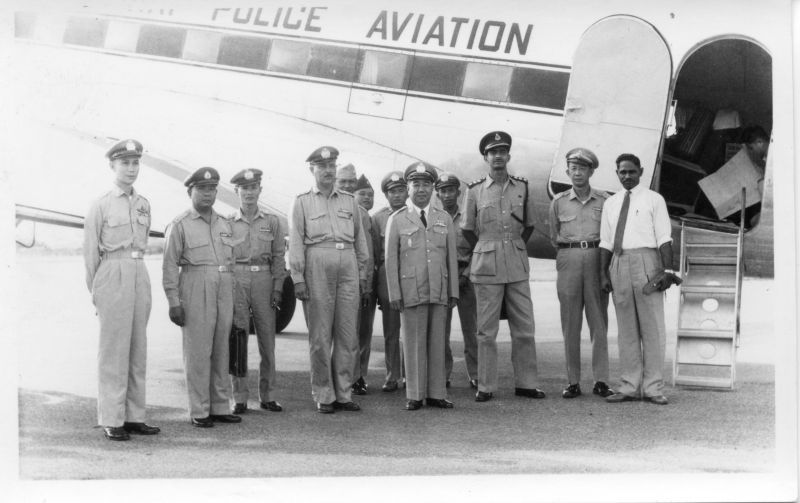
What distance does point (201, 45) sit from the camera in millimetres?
7113

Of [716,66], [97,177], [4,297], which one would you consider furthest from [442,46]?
[4,297]

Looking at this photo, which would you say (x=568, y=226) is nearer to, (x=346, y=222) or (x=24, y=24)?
(x=346, y=222)

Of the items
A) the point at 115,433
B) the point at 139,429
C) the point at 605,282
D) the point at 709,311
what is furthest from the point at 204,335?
the point at 709,311

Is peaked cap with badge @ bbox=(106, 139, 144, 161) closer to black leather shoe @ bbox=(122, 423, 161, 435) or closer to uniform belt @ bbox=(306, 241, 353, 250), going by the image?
uniform belt @ bbox=(306, 241, 353, 250)

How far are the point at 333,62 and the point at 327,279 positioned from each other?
1806 mm

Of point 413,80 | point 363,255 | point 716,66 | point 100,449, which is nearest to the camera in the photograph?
point 100,449

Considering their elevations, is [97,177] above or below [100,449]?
above

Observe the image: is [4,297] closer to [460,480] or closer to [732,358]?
[460,480]

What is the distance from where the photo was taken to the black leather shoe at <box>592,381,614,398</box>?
6.48 m

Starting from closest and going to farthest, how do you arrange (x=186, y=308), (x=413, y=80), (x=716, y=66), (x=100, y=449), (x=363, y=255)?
(x=100, y=449), (x=186, y=308), (x=363, y=255), (x=413, y=80), (x=716, y=66)

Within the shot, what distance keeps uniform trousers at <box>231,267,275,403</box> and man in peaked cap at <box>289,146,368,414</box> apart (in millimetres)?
302

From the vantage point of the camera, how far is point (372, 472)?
537 centimetres

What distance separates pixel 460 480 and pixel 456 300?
1.43 metres

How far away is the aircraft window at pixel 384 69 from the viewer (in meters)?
6.85
